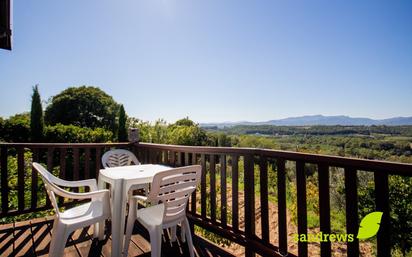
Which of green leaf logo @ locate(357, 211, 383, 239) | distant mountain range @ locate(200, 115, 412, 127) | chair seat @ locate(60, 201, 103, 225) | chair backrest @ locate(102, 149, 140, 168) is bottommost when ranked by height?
chair seat @ locate(60, 201, 103, 225)

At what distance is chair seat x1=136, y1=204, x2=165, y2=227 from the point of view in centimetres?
180

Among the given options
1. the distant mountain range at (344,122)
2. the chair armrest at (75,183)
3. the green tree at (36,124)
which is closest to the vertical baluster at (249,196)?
the chair armrest at (75,183)

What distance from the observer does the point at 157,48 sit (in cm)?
768

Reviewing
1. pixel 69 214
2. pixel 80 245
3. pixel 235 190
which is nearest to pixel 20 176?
pixel 80 245

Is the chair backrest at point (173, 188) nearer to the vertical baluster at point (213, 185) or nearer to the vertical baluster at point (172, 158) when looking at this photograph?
the vertical baluster at point (213, 185)

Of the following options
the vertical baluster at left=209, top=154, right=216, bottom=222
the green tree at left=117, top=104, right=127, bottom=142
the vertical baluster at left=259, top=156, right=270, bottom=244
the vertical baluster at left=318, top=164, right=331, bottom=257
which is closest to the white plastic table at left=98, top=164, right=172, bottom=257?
the vertical baluster at left=209, top=154, right=216, bottom=222

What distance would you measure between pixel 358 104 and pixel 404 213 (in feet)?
71.9

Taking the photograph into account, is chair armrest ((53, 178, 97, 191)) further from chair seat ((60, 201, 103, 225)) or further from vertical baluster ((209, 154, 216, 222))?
vertical baluster ((209, 154, 216, 222))

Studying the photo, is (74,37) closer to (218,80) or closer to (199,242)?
(199,242)

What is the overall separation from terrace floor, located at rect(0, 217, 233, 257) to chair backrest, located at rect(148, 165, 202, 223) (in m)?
0.64

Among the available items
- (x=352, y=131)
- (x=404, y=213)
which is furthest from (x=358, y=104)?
(x=404, y=213)

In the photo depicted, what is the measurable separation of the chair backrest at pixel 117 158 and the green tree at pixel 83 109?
1892cm

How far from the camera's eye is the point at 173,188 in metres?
1.81

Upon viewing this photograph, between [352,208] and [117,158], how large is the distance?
3.06 m
